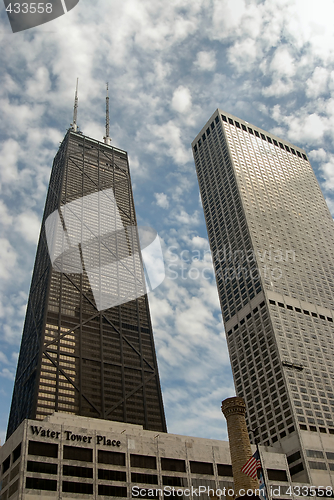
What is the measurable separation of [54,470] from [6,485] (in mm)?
11130

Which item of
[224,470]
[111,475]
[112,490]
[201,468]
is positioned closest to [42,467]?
[111,475]

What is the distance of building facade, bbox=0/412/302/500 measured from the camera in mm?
97000

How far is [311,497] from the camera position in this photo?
124 metres

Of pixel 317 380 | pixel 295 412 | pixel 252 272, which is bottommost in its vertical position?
pixel 295 412

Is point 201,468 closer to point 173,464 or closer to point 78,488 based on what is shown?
point 173,464

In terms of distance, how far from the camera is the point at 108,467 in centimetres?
10450

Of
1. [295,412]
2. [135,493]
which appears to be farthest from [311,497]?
[135,493]

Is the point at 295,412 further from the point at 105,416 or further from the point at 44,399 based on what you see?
the point at 44,399

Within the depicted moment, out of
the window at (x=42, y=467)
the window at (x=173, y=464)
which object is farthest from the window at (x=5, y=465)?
the window at (x=173, y=464)

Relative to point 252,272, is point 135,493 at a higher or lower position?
lower

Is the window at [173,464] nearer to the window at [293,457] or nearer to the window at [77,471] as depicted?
the window at [77,471]

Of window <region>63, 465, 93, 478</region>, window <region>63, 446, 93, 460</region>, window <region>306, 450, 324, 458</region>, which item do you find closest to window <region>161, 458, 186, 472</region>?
window <region>63, 446, 93, 460</region>

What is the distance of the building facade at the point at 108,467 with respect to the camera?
97000 millimetres

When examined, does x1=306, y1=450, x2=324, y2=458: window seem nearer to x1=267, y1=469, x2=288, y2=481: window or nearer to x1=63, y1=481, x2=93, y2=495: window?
x1=267, y1=469, x2=288, y2=481: window
